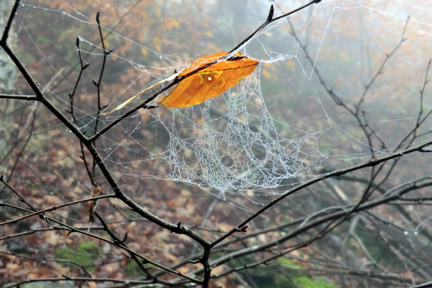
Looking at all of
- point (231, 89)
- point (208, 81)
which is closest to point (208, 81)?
point (208, 81)

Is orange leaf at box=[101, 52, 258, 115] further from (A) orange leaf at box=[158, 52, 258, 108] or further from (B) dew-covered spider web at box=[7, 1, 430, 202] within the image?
(B) dew-covered spider web at box=[7, 1, 430, 202]

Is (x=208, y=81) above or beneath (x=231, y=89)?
beneath

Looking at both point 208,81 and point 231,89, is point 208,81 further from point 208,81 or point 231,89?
point 231,89

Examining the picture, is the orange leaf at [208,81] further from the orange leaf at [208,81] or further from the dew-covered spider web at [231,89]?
the dew-covered spider web at [231,89]

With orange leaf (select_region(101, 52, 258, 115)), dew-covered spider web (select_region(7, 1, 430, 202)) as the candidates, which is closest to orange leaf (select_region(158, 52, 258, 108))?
orange leaf (select_region(101, 52, 258, 115))

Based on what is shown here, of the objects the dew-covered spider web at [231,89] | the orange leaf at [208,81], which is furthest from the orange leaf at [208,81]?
the dew-covered spider web at [231,89]

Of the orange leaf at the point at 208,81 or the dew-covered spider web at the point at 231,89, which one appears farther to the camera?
the dew-covered spider web at the point at 231,89
